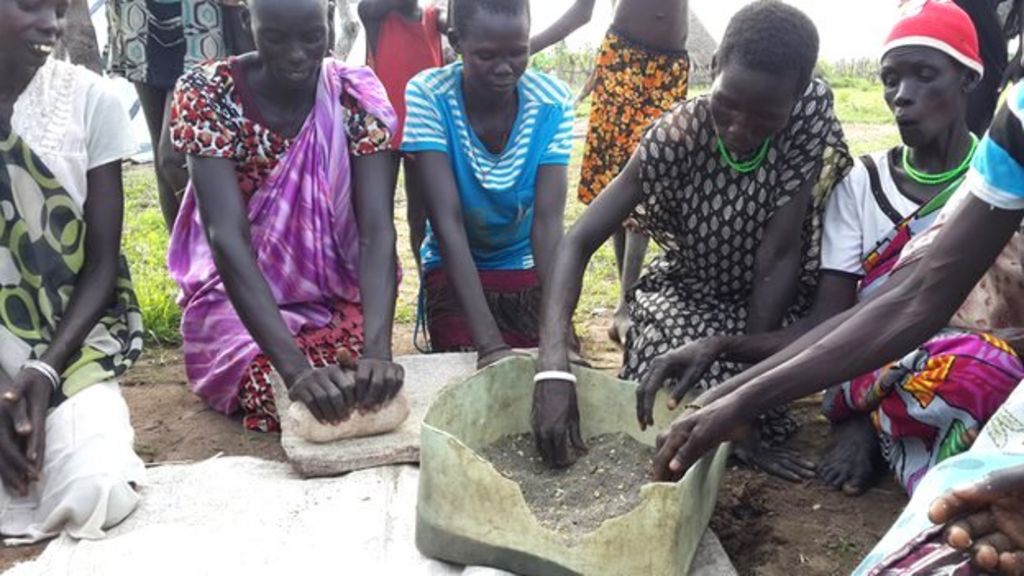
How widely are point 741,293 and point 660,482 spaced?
1.13 metres

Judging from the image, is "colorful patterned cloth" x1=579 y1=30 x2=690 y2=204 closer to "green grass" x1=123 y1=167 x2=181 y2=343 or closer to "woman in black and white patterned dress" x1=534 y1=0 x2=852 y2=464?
"woman in black and white patterned dress" x1=534 y1=0 x2=852 y2=464

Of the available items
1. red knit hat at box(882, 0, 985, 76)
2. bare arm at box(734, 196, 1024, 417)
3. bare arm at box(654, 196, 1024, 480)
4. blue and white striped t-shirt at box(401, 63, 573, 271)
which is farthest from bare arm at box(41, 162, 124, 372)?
red knit hat at box(882, 0, 985, 76)

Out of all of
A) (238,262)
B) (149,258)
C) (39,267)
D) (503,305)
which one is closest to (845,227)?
(503,305)

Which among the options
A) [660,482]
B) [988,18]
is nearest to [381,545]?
[660,482]

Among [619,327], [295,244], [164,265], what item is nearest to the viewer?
[295,244]

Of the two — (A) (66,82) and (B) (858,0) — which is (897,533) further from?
(B) (858,0)

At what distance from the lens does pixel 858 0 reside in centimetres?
3100

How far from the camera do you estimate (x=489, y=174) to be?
3176mm

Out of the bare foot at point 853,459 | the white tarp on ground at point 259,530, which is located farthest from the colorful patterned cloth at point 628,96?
the white tarp on ground at point 259,530

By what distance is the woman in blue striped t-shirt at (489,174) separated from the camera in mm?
2980

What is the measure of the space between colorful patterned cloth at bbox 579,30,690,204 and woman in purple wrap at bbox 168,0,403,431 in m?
1.13

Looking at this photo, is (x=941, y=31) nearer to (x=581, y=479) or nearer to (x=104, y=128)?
(x=581, y=479)

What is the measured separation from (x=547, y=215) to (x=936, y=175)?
1.09 meters

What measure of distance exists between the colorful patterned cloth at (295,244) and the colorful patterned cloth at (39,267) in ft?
1.41
